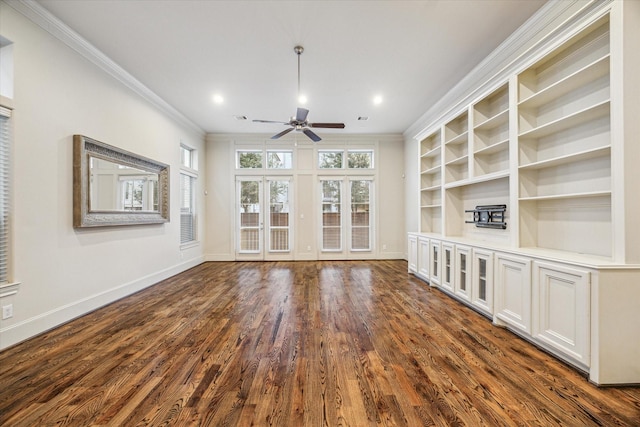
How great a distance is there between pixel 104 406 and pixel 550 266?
11.3 ft

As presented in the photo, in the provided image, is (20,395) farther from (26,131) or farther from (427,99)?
(427,99)

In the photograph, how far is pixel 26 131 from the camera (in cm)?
265

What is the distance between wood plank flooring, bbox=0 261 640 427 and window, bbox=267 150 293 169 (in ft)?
14.0

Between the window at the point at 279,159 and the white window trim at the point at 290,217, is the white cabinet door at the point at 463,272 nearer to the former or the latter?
the white window trim at the point at 290,217

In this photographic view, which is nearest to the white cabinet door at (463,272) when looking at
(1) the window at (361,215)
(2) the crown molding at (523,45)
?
(2) the crown molding at (523,45)

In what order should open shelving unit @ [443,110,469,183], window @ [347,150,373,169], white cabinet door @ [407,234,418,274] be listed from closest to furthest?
open shelving unit @ [443,110,469,183] < white cabinet door @ [407,234,418,274] < window @ [347,150,373,169]

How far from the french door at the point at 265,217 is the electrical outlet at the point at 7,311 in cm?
460

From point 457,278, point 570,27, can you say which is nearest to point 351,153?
point 457,278

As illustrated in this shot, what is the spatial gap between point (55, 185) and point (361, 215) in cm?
583

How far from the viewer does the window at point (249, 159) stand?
23.2 ft

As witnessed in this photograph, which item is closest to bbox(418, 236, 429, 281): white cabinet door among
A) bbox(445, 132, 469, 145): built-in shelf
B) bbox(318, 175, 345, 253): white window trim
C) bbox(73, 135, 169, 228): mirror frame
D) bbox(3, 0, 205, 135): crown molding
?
bbox(445, 132, 469, 145): built-in shelf

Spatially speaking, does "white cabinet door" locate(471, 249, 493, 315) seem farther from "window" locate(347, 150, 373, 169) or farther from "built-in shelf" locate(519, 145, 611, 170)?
"window" locate(347, 150, 373, 169)

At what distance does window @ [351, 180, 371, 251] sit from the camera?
23.4ft

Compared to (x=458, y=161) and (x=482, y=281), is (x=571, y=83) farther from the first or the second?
(x=482, y=281)
